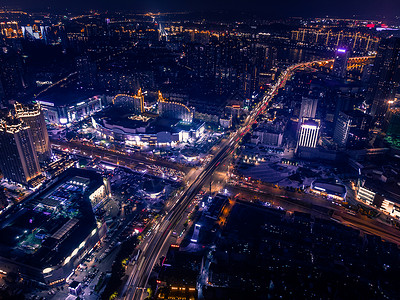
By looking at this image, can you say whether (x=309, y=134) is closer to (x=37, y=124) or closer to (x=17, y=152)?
(x=37, y=124)

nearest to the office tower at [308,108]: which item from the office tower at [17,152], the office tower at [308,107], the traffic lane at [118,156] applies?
the office tower at [308,107]

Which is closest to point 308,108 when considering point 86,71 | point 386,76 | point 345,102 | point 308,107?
point 308,107

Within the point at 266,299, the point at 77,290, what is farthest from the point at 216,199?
the point at 77,290

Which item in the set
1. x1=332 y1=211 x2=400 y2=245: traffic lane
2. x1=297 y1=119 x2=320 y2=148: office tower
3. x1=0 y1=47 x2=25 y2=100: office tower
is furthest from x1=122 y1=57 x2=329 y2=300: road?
x1=0 y1=47 x2=25 y2=100: office tower

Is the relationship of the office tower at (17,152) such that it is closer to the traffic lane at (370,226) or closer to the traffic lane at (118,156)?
the traffic lane at (118,156)

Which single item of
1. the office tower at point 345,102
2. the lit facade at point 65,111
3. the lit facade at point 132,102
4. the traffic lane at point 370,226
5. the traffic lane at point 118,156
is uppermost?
the office tower at point 345,102

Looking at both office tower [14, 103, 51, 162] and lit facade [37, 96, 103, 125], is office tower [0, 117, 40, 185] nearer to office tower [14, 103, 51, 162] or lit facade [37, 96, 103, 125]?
office tower [14, 103, 51, 162]
